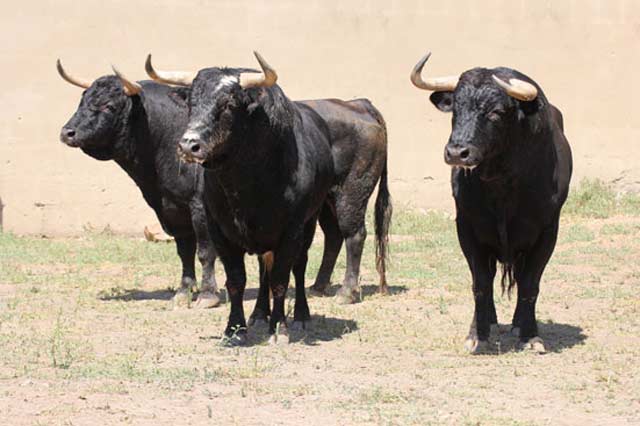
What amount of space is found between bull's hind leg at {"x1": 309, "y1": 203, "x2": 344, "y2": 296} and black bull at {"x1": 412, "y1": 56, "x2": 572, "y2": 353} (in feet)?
9.86

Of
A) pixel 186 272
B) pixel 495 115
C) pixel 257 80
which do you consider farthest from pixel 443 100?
pixel 186 272

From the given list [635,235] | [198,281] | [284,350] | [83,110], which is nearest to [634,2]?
[635,235]

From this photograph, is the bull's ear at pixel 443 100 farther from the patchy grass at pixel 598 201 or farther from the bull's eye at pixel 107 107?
the patchy grass at pixel 598 201

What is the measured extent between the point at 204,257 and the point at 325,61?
5.93 m

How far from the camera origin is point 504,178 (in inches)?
300

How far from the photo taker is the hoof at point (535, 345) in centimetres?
781

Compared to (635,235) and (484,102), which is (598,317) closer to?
(484,102)

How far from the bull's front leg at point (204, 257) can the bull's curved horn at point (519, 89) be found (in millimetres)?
3330

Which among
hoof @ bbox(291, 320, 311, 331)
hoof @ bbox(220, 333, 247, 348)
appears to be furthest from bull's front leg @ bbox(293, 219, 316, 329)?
hoof @ bbox(220, 333, 247, 348)

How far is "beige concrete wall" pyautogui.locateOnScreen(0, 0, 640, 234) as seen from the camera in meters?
15.1

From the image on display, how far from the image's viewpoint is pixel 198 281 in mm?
11750

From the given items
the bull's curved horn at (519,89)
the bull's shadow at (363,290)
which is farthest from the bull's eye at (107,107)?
the bull's curved horn at (519,89)

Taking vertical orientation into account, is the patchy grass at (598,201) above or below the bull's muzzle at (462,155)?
below

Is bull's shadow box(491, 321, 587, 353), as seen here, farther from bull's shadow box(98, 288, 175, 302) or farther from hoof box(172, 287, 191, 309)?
bull's shadow box(98, 288, 175, 302)
